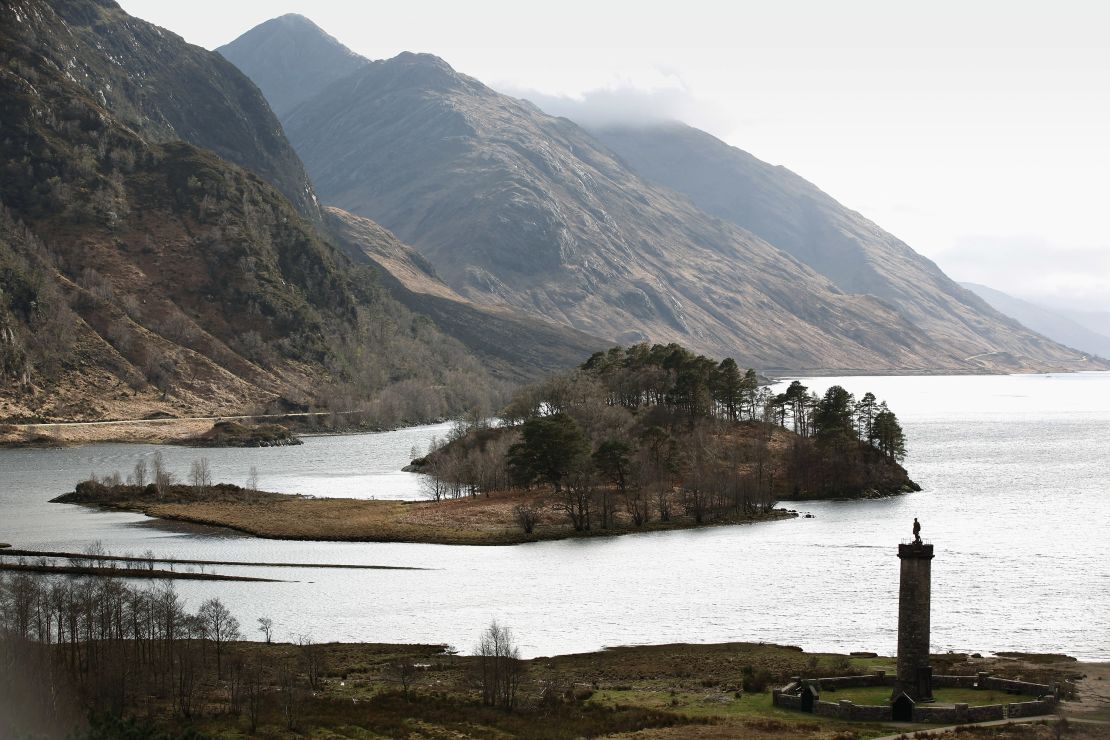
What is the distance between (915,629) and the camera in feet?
211

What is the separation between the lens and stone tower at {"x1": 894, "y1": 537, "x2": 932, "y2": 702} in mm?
64438

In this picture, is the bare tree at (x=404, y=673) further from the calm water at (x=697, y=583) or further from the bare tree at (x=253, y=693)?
the calm water at (x=697, y=583)

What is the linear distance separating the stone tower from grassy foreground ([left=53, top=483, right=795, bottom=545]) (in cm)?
8386

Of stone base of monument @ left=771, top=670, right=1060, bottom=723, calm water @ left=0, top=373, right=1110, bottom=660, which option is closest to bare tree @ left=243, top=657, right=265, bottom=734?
calm water @ left=0, top=373, right=1110, bottom=660

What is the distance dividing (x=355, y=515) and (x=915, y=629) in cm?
11137

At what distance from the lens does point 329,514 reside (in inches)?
6585

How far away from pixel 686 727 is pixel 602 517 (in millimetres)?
92253

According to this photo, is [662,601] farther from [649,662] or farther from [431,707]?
[431,707]

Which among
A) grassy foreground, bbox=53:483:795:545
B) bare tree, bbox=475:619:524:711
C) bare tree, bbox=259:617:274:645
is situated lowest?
bare tree, bbox=259:617:274:645

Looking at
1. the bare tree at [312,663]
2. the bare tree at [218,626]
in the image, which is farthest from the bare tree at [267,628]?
the bare tree at [312,663]

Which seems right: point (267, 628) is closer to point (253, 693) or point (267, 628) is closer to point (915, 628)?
point (253, 693)

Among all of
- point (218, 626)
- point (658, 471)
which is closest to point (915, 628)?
point (218, 626)

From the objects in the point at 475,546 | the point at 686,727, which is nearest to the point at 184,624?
the point at 686,727

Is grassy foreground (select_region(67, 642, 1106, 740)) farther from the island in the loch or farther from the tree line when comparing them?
the tree line
